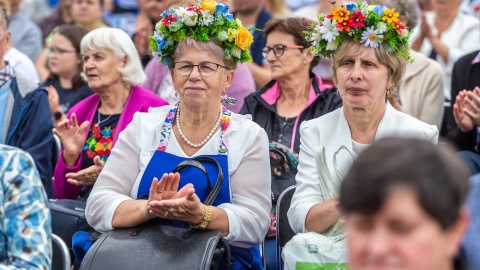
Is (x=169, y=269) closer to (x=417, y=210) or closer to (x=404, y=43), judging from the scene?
(x=404, y=43)

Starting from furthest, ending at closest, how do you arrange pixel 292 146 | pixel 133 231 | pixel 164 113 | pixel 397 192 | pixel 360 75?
pixel 292 146
pixel 164 113
pixel 360 75
pixel 133 231
pixel 397 192

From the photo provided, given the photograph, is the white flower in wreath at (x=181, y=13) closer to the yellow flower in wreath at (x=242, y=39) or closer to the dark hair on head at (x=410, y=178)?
the yellow flower in wreath at (x=242, y=39)

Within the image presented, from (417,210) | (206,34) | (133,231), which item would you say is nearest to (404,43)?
(206,34)

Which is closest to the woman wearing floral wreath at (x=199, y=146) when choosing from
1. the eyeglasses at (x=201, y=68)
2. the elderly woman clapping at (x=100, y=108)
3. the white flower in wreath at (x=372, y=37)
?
the eyeglasses at (x=201, y=68)

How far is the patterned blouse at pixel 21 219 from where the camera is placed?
11.0 ft

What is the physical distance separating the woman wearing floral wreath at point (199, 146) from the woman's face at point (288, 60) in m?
1.10

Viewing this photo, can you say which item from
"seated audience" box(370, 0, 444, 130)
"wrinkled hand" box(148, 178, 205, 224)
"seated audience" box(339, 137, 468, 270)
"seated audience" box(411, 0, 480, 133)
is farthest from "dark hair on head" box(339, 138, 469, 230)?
"seated audience" box(411, 0, 480, 133)

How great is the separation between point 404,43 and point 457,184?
277 cm

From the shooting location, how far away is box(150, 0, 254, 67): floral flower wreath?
193 inches

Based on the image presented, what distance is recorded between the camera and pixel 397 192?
2129mm

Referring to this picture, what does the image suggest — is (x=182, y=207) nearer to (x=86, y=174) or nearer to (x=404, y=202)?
(x=86, y=174)

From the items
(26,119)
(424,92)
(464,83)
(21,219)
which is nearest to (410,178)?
(21,219)

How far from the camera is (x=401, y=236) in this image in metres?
2.14

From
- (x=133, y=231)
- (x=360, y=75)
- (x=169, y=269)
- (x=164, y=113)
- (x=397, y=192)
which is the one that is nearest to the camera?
(x=397, y=192)
